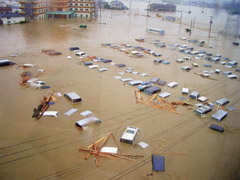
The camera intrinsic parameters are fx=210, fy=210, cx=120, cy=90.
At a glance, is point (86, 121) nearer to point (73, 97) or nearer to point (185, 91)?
point (73, 97)

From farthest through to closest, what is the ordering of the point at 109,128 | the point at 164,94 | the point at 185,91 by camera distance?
the point at 185,91, the point at 164,94, the point at 109,128

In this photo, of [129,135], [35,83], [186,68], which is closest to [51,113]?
[129,135]

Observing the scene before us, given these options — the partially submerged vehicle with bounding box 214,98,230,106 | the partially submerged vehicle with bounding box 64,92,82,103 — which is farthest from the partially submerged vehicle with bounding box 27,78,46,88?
the partially submerged vehicle with bounding box 214,98,230,106

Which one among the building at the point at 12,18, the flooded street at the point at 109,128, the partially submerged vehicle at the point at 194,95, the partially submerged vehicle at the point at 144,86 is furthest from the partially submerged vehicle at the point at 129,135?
the building at the point at 12,18

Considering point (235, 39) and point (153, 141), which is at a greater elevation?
point (235, 39)

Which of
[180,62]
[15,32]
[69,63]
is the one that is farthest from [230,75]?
[15,32]

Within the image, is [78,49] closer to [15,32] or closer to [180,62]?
[180,62]

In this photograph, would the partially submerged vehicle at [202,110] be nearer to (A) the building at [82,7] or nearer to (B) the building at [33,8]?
(B) the building at [33,8]
